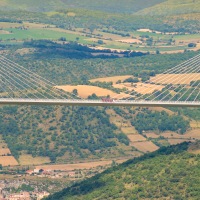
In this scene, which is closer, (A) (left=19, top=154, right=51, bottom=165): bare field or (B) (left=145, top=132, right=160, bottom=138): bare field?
(A) (left=19, top=154, right=51, bottom=165): bare field

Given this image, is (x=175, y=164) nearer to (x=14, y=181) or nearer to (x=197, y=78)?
(x=14, y=181)

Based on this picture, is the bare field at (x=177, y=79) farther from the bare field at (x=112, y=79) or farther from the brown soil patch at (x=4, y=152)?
the brown soil patch at (x=4, y=152)

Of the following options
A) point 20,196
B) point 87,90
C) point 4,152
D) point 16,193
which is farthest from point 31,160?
point 20,196

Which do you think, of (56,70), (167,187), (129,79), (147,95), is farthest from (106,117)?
(167,187)

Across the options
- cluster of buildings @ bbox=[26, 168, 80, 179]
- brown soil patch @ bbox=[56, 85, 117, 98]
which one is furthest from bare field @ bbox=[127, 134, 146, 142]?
cluster of buildings @ bbox=[26, 168, 80, 179]

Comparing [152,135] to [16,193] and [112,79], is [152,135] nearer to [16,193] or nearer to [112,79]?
[112,79]

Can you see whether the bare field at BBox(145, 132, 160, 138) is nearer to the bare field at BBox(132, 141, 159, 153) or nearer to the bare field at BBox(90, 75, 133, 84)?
the bare field at BBox(132, 141, 159, 153)
